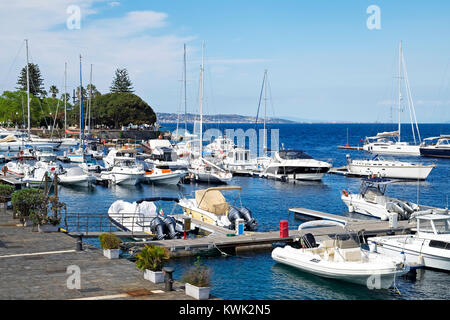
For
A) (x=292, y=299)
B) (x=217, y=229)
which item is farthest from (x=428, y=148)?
(x=292, y=299)

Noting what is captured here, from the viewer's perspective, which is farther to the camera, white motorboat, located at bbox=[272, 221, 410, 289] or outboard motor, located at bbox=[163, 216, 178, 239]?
outboard motor, located at bbox=[163, 216, 178, 239]

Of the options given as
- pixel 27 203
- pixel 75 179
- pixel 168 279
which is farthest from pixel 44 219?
pixel 75 179

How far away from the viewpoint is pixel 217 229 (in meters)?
31.0

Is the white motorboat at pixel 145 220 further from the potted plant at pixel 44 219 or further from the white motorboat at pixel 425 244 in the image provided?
the white motorboat at pixel 425 244

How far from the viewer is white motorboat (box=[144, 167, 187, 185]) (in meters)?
58.4

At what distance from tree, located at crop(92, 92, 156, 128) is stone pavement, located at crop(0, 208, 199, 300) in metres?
120

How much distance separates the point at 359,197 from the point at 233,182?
22.2 meters

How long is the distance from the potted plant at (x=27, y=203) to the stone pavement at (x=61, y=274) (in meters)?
2.38

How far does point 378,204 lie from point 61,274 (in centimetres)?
2597

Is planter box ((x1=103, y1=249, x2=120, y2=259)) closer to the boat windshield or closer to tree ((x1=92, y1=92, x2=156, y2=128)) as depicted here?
the boat windshield

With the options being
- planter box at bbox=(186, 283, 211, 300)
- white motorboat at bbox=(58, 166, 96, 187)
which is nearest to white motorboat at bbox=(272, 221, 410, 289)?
planter box at bbox=(186, 283, 211, 300)

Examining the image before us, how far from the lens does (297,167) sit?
2457 inches

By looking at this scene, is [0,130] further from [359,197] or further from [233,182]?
[359,197]

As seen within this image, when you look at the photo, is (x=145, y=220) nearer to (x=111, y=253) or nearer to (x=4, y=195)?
(x=4, y=195)
